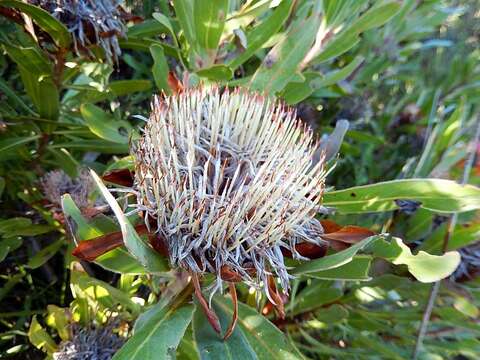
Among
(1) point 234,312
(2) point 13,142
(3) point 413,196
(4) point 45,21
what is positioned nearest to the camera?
(1) point 234,312

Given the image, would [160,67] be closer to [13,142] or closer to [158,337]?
[13,142]

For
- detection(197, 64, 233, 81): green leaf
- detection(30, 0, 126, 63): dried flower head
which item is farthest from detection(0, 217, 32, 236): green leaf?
detection(197, 64, 233, 81): green leaf

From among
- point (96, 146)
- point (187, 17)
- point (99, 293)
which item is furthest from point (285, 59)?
point (99, 293)

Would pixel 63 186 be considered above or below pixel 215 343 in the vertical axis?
above

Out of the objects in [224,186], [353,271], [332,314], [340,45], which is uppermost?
[340,45]

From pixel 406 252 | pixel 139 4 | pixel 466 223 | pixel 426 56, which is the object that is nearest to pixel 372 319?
pixel 466 223
